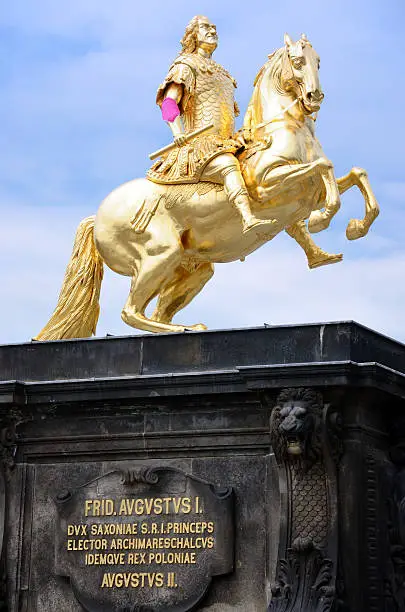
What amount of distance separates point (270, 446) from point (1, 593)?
10.0 ft

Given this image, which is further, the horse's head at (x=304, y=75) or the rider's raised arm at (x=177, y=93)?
the rider's raised arm at (x=177, y=93)

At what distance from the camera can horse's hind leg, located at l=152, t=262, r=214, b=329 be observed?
16.9 metres

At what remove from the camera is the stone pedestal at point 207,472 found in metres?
13.2

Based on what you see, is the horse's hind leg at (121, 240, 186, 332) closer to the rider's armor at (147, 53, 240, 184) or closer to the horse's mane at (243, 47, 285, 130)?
the rider's armor at (147, 53, 240, 184)

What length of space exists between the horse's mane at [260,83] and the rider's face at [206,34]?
718mm

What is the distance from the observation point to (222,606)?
13469 mm

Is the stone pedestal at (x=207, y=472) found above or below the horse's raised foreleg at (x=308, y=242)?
below

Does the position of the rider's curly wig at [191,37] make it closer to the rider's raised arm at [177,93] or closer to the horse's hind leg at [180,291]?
the rider's raised arm at [177,93]

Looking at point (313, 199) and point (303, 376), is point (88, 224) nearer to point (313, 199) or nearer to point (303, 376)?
point (313, 199)

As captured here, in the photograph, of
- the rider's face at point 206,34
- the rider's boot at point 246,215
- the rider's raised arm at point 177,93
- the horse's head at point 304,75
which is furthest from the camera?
the rider's face at point 206,34

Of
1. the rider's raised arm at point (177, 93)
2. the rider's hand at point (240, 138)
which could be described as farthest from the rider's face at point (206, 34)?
the rider's hand at point (240, 138)

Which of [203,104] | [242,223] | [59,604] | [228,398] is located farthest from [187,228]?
[59,604]

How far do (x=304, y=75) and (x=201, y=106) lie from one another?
4.11 ft

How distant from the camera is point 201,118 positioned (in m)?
17.0
